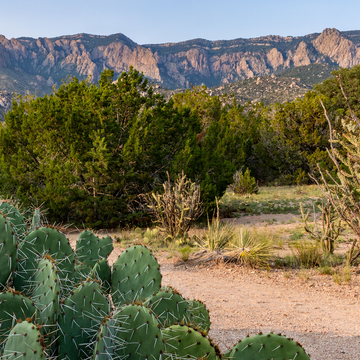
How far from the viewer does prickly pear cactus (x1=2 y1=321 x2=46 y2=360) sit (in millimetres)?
1229

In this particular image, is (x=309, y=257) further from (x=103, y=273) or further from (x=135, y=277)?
(x=103, y=273)

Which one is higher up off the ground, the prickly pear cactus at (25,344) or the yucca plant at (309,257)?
the prickly pear cactus at (25,344)

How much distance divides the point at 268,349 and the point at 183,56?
149178 mm

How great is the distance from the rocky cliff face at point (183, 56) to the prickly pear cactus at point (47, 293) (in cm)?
11223

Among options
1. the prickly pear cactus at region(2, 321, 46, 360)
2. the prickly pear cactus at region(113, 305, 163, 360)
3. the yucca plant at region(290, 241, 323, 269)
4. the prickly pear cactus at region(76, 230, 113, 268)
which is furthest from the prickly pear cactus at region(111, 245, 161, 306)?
the yucca plant at region(290, 241, 323, 269)

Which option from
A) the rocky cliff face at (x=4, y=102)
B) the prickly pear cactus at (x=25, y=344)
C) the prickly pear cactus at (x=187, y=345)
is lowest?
the prickly pear cactus at (x=187, y=345)

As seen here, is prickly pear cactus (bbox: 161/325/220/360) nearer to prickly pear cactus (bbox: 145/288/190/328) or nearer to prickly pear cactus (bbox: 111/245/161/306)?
prickly pear cactus (bbox: 145/288/190/328)

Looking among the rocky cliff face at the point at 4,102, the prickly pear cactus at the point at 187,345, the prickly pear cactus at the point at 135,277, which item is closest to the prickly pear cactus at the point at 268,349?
the prickly pear cactus at the point at 187,345

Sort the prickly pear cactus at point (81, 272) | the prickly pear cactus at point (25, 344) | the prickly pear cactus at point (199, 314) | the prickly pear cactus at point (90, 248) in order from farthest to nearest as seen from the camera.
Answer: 1. the prickly pear cactus at point (90, 248)
2. the prickly pear cactus at point (81, 272)
3. the prickly pear cactus at point (199, 314)
4. the prickly pear cactus at point (25, 344)

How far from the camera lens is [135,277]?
2420mm

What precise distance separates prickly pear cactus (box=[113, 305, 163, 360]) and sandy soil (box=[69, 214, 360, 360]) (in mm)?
856

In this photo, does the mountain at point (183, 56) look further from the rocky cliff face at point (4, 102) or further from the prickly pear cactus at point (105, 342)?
the prickly pear cactus at point (105, 342)

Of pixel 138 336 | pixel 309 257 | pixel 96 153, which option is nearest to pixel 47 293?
pixel 138 336

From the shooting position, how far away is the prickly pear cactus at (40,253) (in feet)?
6.34
